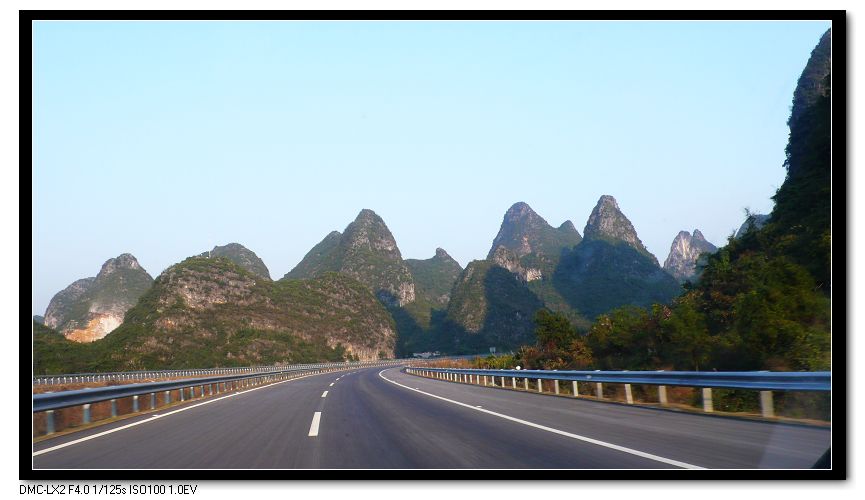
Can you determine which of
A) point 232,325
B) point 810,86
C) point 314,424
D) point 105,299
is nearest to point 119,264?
point 105,299

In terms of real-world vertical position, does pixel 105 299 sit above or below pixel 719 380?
below

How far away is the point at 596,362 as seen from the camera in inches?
1758

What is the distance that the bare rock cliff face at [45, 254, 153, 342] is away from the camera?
181 metres


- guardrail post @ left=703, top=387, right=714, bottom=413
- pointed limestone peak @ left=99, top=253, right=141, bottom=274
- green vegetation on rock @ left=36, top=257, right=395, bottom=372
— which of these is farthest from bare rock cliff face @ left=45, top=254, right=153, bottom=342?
guardrail post @ left=703, top=387, right=714, bottom=413

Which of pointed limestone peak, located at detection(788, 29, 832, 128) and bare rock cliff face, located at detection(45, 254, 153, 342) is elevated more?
pointed limestone peak, located at detection(788, 29, 832, 128)

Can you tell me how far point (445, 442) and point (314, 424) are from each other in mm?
3771

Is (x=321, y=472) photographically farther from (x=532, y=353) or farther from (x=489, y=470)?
(x=532, y=353)

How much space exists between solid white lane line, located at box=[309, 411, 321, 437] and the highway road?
0.13 feet

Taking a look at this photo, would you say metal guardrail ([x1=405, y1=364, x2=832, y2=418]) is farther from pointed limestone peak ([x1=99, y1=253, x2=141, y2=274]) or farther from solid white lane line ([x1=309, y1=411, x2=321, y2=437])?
pointed limestone peak ([x1=99, y1=253, x2=141, y2=274])

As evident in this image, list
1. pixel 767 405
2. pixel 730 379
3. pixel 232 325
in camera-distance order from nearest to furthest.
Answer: pixel 767 405, pixel 730 379, pixel 232 325

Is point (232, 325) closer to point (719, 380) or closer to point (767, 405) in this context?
point (719, 380)

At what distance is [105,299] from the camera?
186 m

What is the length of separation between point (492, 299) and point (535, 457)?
189m
